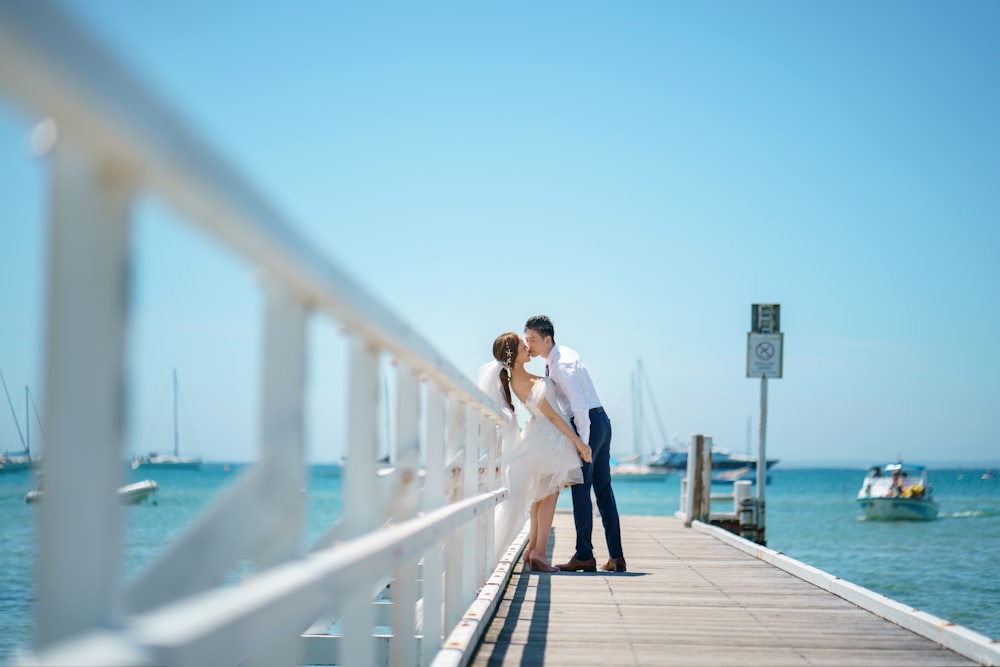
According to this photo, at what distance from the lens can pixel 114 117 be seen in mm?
1104

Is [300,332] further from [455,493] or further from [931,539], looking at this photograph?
[931,539]

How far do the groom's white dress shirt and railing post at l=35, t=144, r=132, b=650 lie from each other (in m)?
6.51

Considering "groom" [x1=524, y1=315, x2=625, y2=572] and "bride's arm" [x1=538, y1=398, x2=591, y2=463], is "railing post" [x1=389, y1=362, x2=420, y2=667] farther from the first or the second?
"groom" [x1=524, y1=315, x2=625, y2=572]

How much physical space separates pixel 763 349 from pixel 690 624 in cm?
1103

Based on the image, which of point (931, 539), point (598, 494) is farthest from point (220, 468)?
point (598, 494)

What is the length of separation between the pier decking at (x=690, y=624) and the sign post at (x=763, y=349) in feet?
26.1

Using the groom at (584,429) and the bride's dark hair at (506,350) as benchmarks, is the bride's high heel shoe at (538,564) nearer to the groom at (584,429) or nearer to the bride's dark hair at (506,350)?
the groom at (584,429)

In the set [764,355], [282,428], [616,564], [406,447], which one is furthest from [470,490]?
[764,355]

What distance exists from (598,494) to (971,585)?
1731 cm

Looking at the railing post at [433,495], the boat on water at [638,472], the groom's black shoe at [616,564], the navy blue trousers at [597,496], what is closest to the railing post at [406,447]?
the railing post at [433,495]

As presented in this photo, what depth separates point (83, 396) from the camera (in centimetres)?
115

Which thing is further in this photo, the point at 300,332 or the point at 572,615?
the point at 572,615

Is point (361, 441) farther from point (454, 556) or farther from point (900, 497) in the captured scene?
point (900, 497)

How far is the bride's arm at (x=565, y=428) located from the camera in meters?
7.59
